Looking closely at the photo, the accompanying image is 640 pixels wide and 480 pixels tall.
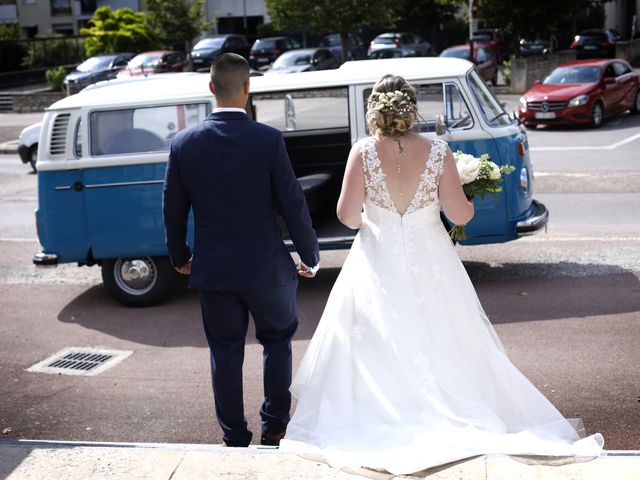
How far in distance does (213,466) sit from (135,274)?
510 cm

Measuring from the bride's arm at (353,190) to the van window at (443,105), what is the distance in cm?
391

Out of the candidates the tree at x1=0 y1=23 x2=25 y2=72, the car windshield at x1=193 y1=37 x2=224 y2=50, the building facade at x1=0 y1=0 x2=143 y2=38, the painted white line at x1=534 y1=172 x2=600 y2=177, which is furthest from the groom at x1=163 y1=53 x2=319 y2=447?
the building facade at x1=0 y1=0 x2=143 y2=38

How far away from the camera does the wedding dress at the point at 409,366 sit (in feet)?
16.3

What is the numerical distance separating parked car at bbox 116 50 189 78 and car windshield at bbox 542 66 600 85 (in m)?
19.8

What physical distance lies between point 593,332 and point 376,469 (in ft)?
12.2

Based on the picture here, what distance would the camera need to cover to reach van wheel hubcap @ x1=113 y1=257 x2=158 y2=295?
966 centimetres

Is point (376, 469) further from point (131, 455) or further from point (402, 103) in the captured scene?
point (402, 103)

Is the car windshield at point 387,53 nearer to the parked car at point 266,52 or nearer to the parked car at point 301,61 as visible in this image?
the parked car at point 301,61

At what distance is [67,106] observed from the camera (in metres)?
9.57

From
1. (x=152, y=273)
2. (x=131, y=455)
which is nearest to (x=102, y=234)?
(x=152, y=273)

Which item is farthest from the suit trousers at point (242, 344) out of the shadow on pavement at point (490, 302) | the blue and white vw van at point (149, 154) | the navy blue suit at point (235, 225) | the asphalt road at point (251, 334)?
the blue and white vw van at point (149, 154)

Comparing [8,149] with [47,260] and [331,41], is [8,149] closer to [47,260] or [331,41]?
[47,260]

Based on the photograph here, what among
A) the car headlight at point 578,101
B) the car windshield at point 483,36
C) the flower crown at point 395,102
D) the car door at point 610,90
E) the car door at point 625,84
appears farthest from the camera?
the car windshield at point 483,36

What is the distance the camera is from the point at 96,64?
39.9 meters
